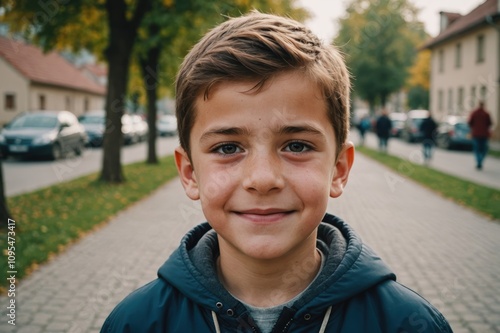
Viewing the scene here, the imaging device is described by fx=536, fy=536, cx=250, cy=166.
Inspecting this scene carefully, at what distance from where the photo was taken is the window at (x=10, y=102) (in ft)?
115

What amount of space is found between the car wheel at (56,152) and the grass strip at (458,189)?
12.4 metres

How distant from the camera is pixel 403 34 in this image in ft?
178

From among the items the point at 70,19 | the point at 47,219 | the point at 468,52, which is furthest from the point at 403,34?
the point at 47,219

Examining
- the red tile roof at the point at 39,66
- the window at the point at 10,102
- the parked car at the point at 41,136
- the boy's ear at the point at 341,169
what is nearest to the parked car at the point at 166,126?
the red tile roof at the point at 39,66

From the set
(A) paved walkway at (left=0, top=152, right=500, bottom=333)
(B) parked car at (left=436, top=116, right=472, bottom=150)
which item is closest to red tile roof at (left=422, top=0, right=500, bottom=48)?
(B) parked car at (left=436, top=116, right=472, bottom=150)

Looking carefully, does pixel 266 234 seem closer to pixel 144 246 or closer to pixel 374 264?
pixel 374 264

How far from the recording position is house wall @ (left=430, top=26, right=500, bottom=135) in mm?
31312

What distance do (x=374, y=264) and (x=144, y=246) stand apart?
19.1ft

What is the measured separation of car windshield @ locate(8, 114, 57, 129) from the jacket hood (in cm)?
2024

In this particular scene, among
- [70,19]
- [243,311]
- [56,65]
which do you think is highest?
[56,65]

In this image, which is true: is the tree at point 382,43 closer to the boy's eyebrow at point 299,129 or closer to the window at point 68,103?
the window at point 68,103

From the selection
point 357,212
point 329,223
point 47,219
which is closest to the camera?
point 329,223

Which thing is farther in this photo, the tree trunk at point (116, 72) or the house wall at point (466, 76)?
the house wall at point (466, 76)

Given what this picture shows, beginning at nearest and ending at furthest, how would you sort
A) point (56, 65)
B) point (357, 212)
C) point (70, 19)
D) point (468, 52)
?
point (357, 212)
point (70, 19)
point (468, 52)
point (56, 65)
